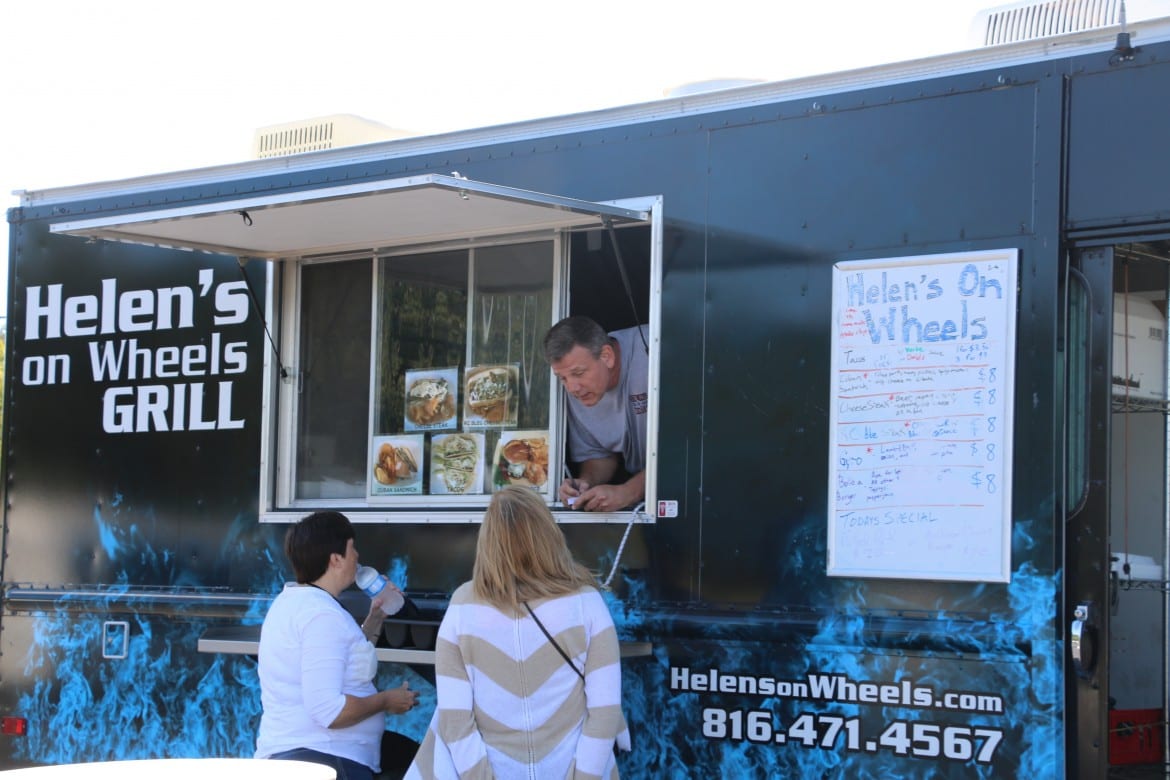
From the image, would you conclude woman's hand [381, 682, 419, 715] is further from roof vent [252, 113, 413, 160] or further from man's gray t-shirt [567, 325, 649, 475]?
roof vent [252, 113, 413, 160]

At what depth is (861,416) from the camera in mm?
4168

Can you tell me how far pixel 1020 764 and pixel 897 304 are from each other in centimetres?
133

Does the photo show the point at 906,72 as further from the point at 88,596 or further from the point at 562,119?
the point at 88,596

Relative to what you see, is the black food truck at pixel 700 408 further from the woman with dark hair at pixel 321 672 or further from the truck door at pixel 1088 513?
the woman with dark hair at pixel 321 672

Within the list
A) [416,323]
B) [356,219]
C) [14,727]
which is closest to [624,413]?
[416,323]

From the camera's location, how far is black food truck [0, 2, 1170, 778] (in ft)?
12.8

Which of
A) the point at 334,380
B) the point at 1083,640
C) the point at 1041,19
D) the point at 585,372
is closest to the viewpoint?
the point at 1083,640

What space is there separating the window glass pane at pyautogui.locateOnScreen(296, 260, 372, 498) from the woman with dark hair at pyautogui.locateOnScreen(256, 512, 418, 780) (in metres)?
1.17

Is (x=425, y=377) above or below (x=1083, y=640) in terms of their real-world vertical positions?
above

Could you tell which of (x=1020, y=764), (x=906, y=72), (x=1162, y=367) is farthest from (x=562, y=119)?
(x=1020, y=764)

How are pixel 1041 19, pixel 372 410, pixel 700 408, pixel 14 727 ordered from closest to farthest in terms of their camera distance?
1. pixel 1041 19
2. pixel 700 408
3. pixel 372 410
4. pixel 14 727

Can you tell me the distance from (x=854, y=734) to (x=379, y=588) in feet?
5.37

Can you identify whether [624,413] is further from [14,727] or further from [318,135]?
[14,727]

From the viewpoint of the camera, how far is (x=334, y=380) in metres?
5.63
